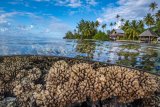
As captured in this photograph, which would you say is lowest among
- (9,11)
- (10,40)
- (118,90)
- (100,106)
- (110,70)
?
(100,106)

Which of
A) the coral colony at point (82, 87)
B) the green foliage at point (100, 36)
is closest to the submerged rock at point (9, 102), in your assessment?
the coral colony at point (82, 87)

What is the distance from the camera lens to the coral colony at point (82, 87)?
3393mm

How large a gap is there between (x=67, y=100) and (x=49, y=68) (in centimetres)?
69

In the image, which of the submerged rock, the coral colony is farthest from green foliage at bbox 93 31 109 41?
the submerged rock

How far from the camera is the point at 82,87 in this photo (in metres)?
3.46

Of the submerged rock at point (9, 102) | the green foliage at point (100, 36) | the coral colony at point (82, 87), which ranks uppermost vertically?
the green foliage at point (100, 36)

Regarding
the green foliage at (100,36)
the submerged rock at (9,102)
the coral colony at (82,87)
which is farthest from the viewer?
the green foliage at (100,36)

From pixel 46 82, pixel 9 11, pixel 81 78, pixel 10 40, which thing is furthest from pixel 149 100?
pixel 10 40

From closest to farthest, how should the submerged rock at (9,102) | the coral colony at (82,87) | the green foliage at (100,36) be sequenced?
the coral colony at (82,87)
the submerged rock at (9,102)
the green foliage at (100,36)

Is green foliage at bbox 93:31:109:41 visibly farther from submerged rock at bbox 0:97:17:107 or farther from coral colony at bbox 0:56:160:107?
submerged rock at bbox 0:97:17:107

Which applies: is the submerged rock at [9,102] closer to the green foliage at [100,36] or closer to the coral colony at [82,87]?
the coral colony at [82,87]

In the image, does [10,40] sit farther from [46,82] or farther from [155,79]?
[155,79]

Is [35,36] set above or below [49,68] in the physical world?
above

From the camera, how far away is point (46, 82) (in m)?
3.66
